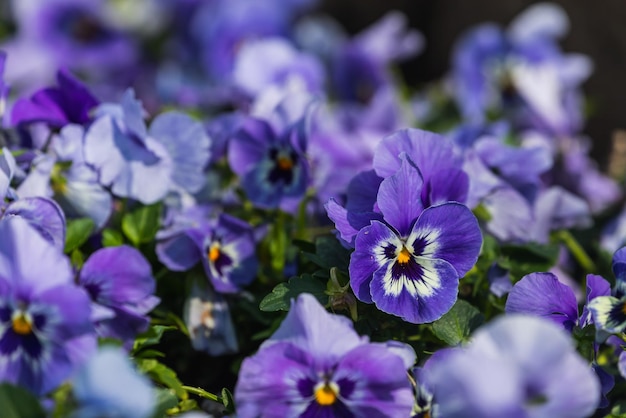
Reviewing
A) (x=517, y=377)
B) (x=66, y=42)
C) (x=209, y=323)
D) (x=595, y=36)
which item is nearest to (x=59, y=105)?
(x=209, y=323)

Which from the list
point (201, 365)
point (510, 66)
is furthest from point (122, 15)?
point (201, 365)

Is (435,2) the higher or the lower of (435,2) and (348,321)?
the lower

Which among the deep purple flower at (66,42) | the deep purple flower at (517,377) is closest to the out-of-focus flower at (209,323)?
the deep purple flower at (517,377)

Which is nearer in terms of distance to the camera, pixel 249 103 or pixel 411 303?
pixel 411 303

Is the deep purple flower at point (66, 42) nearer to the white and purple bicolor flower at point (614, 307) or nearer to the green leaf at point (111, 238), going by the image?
the green leaf at point (111, 238)

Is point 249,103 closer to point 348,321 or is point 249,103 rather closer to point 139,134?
point 139,134

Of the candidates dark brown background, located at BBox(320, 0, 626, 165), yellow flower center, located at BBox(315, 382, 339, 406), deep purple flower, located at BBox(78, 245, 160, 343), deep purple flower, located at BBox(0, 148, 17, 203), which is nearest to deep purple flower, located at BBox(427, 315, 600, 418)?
yellow flower center, located at BBox(315, 382, 339, 406)

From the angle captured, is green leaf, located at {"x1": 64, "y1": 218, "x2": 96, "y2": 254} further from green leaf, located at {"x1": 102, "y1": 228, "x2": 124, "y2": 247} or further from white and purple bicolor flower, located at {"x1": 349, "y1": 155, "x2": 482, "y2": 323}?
white and purple bicolor flower, located at {"x1": 349, "y1": 155, "x2": 482, "y2": 323}
